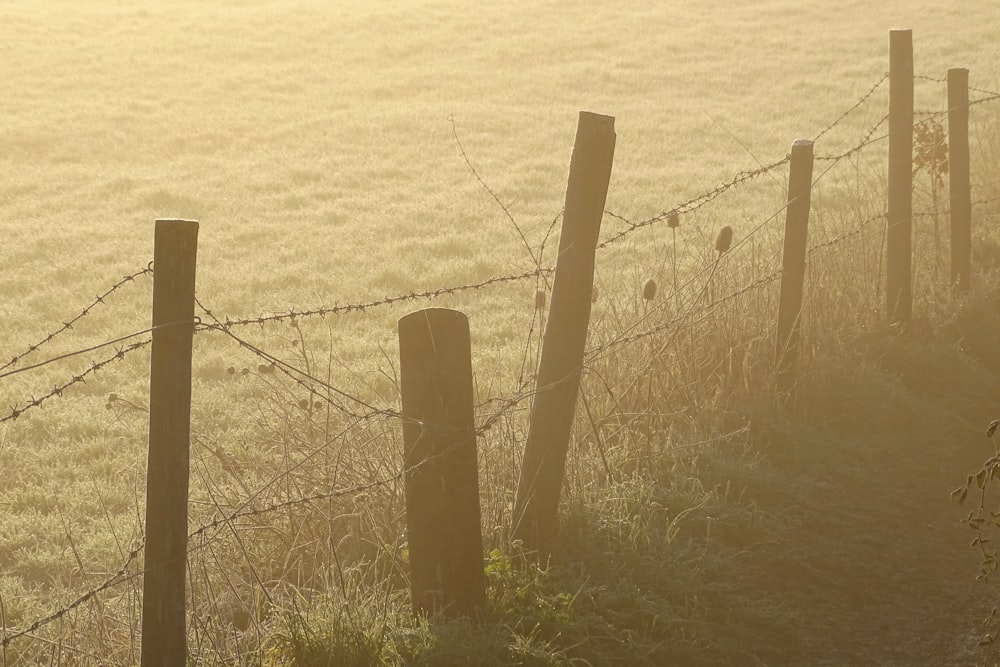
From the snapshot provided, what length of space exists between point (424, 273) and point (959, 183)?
19.3 feet

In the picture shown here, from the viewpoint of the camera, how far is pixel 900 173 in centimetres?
795

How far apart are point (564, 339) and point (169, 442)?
1.91 metres

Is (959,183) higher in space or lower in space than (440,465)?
higher

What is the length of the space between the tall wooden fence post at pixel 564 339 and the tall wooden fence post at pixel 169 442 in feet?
5.66

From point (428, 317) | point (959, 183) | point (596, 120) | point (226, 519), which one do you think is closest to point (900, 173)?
point (959, 183)

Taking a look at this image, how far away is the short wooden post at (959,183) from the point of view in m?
8.62

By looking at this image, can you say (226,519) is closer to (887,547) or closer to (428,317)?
(428,317)

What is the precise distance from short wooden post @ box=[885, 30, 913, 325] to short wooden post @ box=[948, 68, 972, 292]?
0.84m

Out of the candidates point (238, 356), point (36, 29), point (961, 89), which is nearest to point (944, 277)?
point (961, 89)

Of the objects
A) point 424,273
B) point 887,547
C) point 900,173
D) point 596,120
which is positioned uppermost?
point 596,120

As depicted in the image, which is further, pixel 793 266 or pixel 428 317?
pixel 793 266

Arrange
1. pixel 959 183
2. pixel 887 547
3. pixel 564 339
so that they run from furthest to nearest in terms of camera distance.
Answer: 1. pixel 959 183
2. pixel 887 547
3. pixel 564 339

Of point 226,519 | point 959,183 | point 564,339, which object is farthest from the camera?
point 959,183

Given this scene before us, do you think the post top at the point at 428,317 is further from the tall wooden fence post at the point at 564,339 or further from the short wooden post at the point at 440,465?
the tall wooden fence post at the point at 564,339
